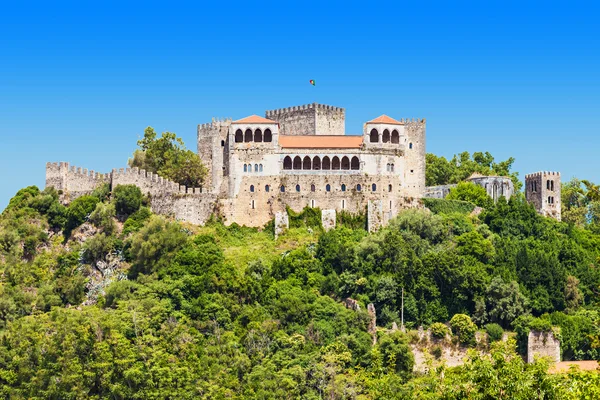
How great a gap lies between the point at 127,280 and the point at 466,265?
21032 mm

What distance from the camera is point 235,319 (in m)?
62.8

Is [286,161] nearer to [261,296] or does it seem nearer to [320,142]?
[320,142]

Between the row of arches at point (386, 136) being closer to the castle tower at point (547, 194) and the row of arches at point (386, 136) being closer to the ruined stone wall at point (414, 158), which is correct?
the ruined stone wall at point (414, 158)

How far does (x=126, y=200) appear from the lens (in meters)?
72.3

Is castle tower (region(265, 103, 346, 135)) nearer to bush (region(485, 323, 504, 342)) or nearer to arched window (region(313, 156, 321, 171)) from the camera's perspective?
arched window (region(313, 156, 321, 171))

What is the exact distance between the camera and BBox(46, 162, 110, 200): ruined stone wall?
7638 cm

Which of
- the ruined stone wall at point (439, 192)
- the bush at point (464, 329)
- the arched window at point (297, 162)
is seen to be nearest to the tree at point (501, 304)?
the bush at point (464, 329)

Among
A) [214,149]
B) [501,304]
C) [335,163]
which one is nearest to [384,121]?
[335,163]

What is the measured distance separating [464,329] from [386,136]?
16946 millimetres

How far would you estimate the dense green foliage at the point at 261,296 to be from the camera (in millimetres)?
56719

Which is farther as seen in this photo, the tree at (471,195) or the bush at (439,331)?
the tree at (471,195)

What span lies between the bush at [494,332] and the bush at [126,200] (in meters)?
25.5

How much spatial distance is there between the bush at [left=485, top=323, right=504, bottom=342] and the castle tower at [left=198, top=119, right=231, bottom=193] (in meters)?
21.9

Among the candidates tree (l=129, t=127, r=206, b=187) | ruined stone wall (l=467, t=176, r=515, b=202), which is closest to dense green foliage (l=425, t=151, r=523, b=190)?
ruined stone wall (l=467, t=176, r=515, b=202)
